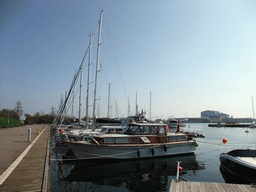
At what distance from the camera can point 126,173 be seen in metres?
12.5

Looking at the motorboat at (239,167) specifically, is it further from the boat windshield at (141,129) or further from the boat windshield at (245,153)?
the boat windshield at (141,129)

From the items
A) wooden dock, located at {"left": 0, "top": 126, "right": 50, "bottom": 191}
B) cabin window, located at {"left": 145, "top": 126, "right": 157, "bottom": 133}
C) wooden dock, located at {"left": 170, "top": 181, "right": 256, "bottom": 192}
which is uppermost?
cabin window, located at {"left": 145, "top": 126, "right": 157, "bottom": 133}

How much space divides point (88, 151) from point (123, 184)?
188 inches

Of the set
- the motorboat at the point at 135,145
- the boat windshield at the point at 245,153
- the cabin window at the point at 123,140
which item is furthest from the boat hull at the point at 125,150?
the boat windshield at the point at 245,153

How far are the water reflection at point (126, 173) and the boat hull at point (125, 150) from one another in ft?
1.86

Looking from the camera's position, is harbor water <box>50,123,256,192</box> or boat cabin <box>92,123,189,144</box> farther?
boat cabin <box>92,123,189,144</box>

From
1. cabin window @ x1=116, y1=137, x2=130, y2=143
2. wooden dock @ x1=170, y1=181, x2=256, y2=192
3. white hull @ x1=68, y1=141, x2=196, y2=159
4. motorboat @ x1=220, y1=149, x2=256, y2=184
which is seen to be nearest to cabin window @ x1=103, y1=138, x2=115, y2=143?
cabin window @ x1=116, y1=137, x2=130, y2=143

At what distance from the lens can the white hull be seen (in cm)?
1417

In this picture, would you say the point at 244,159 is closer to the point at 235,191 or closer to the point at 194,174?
the point at 194,174

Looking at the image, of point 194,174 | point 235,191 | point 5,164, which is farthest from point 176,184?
point 5,164

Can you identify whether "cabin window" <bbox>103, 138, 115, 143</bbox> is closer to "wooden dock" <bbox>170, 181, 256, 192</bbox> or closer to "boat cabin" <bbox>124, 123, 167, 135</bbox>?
"boat cabin" <bbox>124, 123, 167, 135</bbox>

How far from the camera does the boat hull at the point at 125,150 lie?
14172 mm

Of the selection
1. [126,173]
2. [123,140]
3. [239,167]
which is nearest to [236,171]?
[239,167]

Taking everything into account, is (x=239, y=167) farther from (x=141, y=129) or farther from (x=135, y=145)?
(x=141, y=129)
